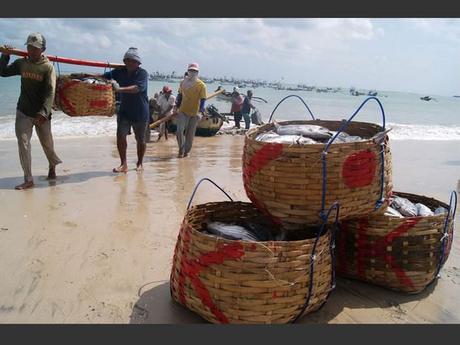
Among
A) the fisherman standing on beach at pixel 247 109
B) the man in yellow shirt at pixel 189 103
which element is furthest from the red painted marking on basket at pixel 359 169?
the fisherman standing on beach at pixel 247 109

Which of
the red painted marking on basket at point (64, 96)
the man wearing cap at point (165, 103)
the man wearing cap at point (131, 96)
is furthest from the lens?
the man wearing cap at point (165, 103)

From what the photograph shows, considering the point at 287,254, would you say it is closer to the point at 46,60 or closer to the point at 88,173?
the point at 46,60

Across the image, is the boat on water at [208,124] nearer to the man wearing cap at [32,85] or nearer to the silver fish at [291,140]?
the man wearing cap at [32,85]

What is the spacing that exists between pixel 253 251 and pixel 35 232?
268cm

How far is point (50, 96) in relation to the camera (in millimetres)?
5488

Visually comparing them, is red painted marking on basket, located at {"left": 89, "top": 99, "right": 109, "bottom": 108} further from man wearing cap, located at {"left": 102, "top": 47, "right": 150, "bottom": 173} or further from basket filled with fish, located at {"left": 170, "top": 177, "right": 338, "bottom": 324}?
basket filled with fish, located at {"left": 170, "top": 177, "right": 338, "bottom": 324}

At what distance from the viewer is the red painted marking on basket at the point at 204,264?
8.29ft

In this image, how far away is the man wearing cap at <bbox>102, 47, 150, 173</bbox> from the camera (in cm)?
631

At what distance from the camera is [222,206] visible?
3.55m

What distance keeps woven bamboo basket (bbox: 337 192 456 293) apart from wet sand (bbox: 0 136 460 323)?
14cm

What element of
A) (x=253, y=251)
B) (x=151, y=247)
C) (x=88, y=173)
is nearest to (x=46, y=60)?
(x=88, y=173)

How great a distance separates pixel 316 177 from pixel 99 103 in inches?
165

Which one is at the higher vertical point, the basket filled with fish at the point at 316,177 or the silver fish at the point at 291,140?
the silver fish at the point at 291,140

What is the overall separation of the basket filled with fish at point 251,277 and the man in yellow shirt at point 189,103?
590 cm
